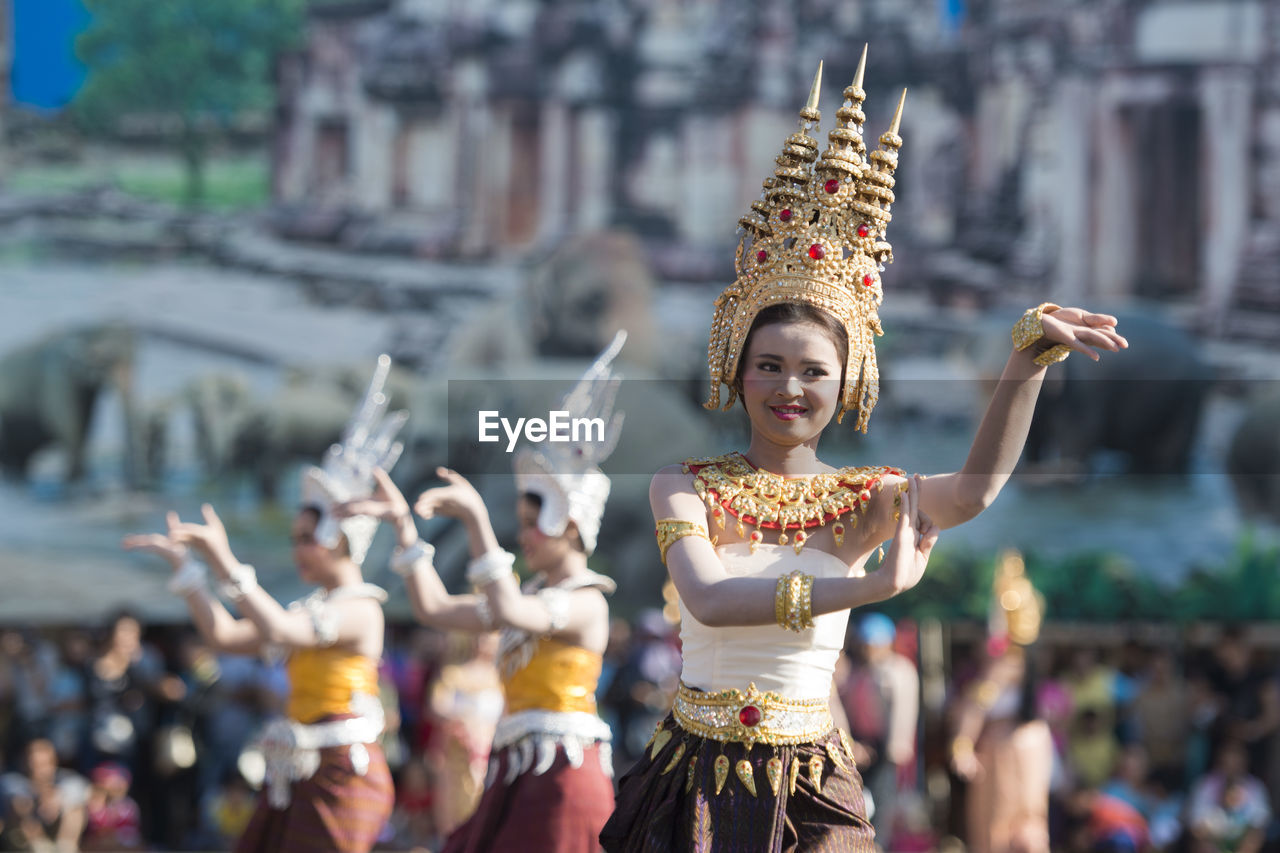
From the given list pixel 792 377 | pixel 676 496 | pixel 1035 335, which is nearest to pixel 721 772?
pixel 676 496

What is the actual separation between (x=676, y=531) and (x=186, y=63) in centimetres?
1365

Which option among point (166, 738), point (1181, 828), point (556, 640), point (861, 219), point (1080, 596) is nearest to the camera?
point (861, 219)

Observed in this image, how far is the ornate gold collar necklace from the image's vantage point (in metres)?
3.64

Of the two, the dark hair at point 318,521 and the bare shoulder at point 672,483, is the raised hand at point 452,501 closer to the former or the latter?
the bare shoulder at point 672,483

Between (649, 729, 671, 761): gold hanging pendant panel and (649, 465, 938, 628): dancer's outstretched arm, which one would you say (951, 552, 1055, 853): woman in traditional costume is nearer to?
(649, 729, 671, 761): gold hanging pendant panel

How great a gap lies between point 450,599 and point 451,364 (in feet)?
30.3

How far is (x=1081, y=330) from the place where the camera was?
3.29 meters

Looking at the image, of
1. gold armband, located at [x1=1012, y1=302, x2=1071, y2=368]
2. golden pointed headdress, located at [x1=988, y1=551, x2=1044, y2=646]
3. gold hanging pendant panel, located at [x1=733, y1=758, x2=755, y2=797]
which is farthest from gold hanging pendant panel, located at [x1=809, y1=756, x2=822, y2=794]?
golden pointed headdress, located at [x1=988, y1=551, x2=1044, y2=646]

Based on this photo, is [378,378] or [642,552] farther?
[642,552]

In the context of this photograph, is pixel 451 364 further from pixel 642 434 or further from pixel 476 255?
pixel 642 434

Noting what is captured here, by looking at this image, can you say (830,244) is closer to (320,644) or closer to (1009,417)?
(1009,417)

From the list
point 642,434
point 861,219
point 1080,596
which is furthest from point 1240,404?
point 861,219

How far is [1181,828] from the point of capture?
8.38 metres

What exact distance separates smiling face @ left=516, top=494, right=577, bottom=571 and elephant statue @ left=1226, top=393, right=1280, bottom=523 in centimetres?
989
